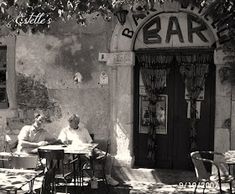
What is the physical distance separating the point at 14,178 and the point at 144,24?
4416 millimetres

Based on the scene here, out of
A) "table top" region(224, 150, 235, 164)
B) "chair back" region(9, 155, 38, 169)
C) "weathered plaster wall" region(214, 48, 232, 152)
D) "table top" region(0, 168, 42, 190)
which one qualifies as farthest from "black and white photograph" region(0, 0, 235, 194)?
"table top" region(0, 168, 42, 190)

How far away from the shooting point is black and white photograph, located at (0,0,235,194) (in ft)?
27.2

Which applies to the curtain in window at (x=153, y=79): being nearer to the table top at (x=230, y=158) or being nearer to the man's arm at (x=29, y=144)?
the table top at (x=230, y=158)

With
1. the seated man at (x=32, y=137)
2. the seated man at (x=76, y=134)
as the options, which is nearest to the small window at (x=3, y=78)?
the seated man at (x=32, y=137)

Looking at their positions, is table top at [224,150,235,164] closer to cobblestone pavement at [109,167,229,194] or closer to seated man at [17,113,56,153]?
cobblestone pavement at [109,167,229,194]

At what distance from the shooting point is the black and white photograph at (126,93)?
8297mm

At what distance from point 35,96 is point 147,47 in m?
2.62

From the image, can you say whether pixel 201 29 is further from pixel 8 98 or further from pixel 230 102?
pixel 8 98

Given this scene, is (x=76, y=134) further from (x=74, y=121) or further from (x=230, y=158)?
(x=230, y=158)

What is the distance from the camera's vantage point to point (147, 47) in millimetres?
8883

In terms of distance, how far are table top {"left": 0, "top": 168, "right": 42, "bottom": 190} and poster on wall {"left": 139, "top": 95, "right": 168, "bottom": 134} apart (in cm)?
362

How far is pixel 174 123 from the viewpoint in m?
8.99

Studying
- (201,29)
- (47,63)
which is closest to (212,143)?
(201,29)

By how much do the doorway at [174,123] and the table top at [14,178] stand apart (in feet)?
11.8
